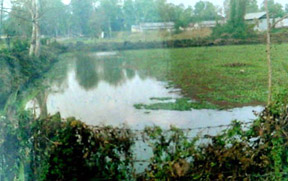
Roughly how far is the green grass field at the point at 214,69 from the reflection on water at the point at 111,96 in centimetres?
13

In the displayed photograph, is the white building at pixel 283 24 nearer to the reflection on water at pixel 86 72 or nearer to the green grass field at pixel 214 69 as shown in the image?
the green grass field at pixel 214 69

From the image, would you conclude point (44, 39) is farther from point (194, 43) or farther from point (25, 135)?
point (194, 43)

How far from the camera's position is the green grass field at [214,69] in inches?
123

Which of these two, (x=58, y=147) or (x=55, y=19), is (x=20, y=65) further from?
(x=58, y=147)

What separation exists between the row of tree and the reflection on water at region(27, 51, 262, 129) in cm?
35

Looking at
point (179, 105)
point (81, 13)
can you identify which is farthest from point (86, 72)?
point (179, 105)

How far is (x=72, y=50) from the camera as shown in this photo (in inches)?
120

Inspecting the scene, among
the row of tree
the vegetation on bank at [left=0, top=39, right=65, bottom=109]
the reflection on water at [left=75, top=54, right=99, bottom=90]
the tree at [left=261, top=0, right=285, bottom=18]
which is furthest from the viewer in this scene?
the reflection on water at [left=75, top=54, right=99, bottom=90]

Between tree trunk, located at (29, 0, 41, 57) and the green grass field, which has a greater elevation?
tree trunk, located at (29, 0, 41, 57)

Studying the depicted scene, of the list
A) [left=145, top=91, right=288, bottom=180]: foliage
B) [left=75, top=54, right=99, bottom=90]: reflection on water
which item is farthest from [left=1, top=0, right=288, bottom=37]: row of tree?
[left=145, top=91, right=288, bottom=180]: foliage

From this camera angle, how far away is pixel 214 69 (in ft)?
11.0

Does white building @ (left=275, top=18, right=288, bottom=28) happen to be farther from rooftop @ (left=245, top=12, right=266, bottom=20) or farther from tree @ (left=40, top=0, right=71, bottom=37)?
tree @ (left=40, top=0, right=71, bottom=37)

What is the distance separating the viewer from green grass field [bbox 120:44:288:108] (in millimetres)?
3117

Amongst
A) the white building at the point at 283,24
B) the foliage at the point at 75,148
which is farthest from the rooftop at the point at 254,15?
the foliage at the point at 75,148
